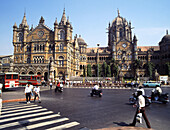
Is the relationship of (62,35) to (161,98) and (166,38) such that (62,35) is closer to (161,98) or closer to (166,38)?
(161,98)

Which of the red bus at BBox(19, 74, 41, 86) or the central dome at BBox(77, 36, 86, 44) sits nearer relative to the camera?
the red bus at BBox(19, 74, 41, 86)

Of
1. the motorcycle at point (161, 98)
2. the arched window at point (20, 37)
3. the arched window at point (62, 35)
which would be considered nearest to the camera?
the motorcycle at point (161, 98)

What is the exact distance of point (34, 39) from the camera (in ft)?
167

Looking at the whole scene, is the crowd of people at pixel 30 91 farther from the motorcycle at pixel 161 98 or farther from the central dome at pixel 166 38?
the central dome at pixel 166 38

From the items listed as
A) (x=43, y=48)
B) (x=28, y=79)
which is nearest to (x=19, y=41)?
(x=43, y=48)

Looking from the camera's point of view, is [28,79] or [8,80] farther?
[28,79]

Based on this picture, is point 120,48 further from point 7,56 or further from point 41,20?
point 7,56

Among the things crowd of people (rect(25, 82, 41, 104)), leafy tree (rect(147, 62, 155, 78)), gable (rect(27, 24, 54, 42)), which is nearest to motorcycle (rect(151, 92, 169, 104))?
crowd of people (rect(25, 82, 41, 104))

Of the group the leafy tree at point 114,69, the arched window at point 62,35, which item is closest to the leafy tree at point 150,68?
the leafy tree at point 114,69

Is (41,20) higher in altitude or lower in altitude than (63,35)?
higher

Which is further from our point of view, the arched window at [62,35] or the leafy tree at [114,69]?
the leafy tree at [114,69]

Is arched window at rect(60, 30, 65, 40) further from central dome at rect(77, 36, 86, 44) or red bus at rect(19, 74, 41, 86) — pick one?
red bus at rect(19, 74, 41, 86)

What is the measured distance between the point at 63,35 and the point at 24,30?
49.3 feet

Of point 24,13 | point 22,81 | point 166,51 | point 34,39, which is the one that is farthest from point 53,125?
point 166,51
